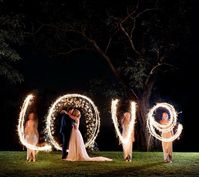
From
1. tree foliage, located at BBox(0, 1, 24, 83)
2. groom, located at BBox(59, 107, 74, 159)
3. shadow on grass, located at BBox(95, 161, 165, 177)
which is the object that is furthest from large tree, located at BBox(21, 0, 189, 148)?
A: shadow on grass, located at BBox(95, 161, 165, 177)

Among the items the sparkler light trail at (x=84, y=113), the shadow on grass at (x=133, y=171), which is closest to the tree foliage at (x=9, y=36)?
the sparkler light trail at (x=84, y=113)

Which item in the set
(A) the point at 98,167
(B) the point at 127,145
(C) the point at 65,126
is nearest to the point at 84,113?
(C) the point at 65,126

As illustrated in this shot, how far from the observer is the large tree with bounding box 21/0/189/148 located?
29031 millimetres

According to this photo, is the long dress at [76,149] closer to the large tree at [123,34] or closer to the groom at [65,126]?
the groom at [65,126]

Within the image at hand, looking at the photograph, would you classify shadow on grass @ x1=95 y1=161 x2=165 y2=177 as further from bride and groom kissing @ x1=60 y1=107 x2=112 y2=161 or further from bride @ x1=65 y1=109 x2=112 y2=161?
bride and groom kissing @ x1=60 y1=107 x2=112 y2=161

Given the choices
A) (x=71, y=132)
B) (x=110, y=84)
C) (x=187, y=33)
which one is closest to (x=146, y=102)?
(x=110, y=84)

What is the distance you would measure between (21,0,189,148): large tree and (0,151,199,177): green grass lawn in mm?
8913

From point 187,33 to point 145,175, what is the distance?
49.9 ft

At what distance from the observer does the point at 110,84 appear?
32031mm

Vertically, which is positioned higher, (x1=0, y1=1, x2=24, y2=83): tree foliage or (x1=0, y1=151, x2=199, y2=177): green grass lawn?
(x1=0, y1=1, x2=24, y2=83): tree foliage

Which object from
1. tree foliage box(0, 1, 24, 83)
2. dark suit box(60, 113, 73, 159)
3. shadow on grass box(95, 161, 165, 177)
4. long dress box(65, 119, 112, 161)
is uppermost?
tree foliage box(0, 1, 24, 83)

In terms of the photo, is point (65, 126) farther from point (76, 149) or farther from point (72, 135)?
point (76, 149)

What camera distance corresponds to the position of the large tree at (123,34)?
29.0m

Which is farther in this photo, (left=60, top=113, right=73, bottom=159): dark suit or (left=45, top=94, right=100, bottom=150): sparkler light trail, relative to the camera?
(left=45, top=94, right=100, bottom=150): sparkler light trail
